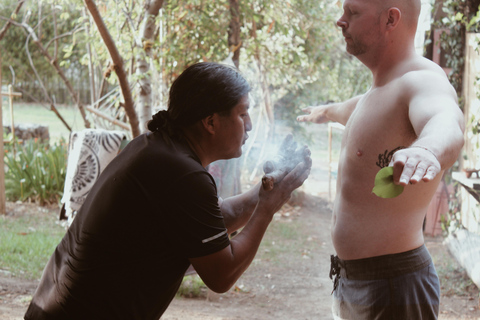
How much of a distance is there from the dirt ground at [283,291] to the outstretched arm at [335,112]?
6.01 feet

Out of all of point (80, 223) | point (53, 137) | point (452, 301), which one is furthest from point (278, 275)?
point (53, 137)

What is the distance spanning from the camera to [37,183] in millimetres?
6777

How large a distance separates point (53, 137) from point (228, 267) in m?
12.3

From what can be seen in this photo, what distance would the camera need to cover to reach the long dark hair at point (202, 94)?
1535 mm

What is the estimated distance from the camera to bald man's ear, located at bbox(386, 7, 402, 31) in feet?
5.55

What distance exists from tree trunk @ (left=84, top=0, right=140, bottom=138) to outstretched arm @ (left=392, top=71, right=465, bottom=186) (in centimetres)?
237

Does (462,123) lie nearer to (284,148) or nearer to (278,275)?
(284,148)

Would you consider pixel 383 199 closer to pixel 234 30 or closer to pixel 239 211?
pixel 239 211

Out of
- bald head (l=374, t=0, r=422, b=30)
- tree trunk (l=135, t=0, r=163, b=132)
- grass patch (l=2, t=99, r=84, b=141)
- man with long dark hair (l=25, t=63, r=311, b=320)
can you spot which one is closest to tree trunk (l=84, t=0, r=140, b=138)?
tree trunk (l=135, t=0, r=163, b=132)

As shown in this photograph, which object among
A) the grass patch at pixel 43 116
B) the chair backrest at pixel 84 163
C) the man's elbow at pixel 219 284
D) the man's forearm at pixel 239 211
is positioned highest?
the man's forearm at pixel 239 211

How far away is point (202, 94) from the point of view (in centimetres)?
153

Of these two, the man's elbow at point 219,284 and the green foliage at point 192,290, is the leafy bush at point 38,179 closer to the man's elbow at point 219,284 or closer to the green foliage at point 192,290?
the green foliage at point 192,290

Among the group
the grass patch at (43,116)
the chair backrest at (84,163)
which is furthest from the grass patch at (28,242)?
the grass patch at (43,116)

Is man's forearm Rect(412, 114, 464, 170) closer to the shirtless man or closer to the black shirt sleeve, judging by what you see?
the shirtless man
